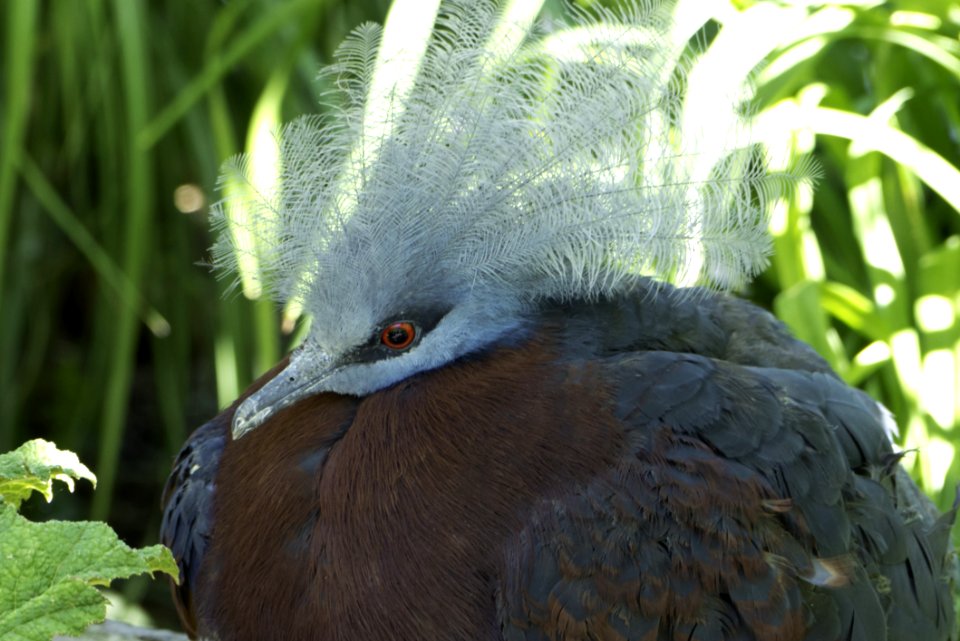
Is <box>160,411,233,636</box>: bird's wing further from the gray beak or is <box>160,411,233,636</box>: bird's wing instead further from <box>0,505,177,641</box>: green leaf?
<box>0,505,177,641</box>: green leaf

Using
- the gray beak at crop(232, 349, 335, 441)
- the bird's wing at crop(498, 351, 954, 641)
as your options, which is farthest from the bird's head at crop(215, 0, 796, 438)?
the bird's wing at crop(498, 351, 954, 641)

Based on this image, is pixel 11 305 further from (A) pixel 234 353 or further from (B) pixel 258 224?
(B) pixel 258 224

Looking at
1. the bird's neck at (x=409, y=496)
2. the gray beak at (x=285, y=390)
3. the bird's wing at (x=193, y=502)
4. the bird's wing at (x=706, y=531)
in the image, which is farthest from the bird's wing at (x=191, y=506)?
the bird's wing at (x=706, y=531)

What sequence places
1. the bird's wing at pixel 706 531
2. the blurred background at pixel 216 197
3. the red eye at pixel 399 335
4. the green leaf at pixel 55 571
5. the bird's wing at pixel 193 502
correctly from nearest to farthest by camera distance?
the green leaf at pixel 55 571 → the bird's wing at pixel 706 531 → the red eye at pixel 399 335 → the bird's wing at pixel 193 502 → the blurred background at pixel 216 197

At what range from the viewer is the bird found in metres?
1.43

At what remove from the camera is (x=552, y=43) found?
6.35ft

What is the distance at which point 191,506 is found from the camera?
172cm

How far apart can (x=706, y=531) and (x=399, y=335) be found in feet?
1.49

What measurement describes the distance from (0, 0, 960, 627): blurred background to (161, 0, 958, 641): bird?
0.46m

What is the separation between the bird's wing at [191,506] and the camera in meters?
1.69

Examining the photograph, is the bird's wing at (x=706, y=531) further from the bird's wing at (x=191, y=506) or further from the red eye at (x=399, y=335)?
the bird's wing at (x=191, y=506)

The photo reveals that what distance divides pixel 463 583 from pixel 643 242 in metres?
0.50

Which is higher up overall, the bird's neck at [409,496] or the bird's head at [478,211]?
the bird's head at [478,211]

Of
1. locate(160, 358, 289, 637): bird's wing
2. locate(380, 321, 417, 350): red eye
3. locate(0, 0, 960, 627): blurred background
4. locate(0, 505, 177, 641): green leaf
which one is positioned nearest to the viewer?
locate(0, 505, 177, 641): green leaf
